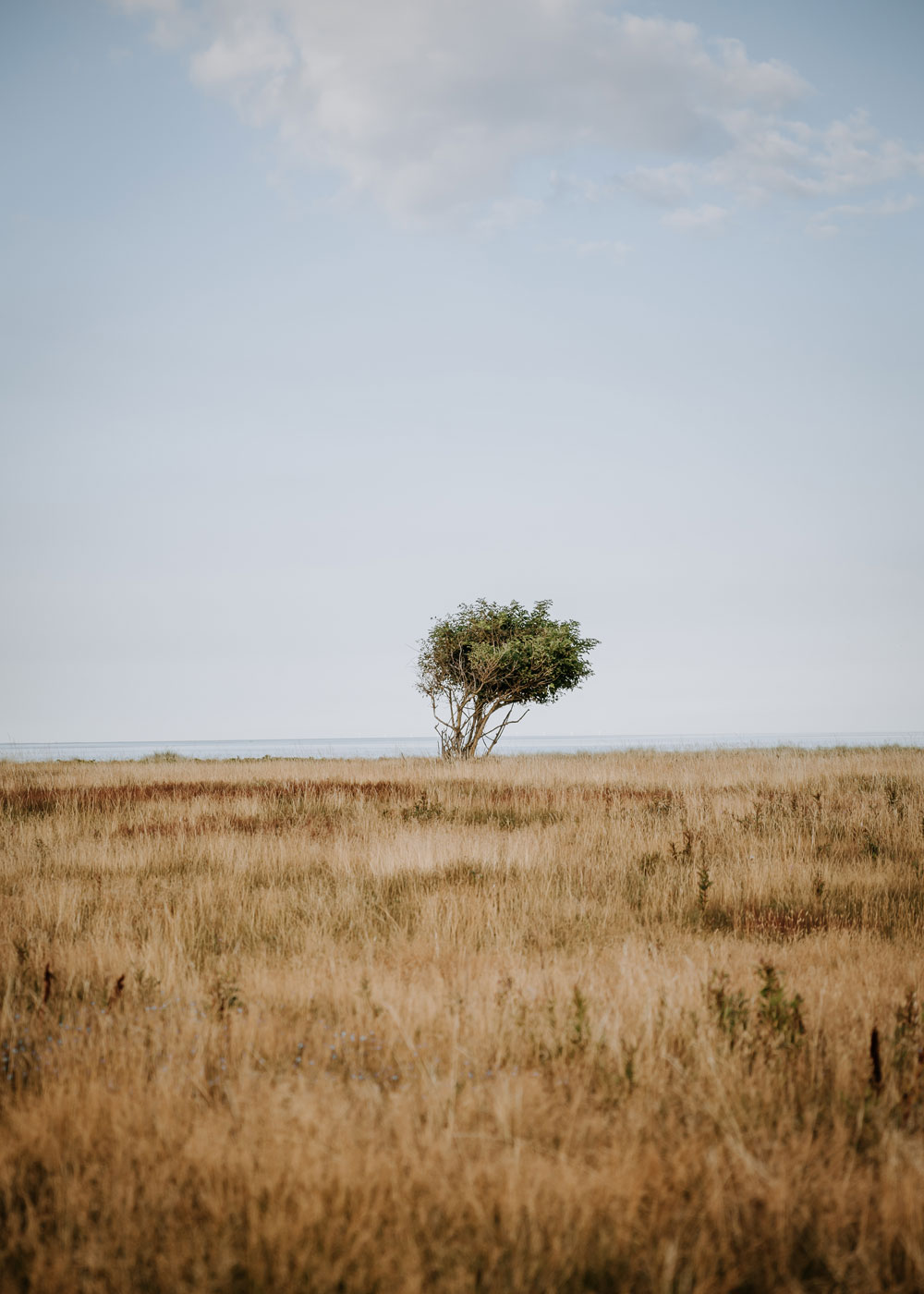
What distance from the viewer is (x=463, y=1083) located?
2.76 m

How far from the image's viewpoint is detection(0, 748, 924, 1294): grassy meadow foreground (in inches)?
73.4

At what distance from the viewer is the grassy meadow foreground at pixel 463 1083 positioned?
186cm

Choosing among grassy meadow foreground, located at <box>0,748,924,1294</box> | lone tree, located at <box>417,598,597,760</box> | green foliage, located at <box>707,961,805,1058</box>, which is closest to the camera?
grassy meadow foreground, located at <box>0,748,924,1294</box>

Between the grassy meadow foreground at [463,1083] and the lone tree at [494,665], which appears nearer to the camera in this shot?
the grassy meadow foreground at [463,1083]

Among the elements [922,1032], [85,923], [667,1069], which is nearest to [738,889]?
[922,1032]

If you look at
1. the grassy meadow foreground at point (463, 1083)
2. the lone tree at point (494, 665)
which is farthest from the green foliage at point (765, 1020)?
the lone tree at point (494, 665)

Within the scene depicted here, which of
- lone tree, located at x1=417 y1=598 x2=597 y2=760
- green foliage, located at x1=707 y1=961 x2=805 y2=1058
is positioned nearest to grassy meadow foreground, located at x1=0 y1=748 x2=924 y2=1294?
green foliage, located at x1=707 y1=961 x2=805 y2=1058

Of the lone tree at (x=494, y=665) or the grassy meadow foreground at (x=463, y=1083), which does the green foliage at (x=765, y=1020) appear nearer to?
the grassy meadow foreground at (x=463, y=1083)

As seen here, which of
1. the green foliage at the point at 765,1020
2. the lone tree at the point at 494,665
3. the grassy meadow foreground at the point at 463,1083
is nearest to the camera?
the grassy meadow foreground at the point at 463,1083

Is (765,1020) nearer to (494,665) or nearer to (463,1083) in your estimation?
(463,1083)

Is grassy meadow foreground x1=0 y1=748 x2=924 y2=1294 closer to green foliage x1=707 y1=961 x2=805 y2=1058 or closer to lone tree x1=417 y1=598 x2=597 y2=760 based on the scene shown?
green foliage x1=707 y1=961 x2=805 y2=1058

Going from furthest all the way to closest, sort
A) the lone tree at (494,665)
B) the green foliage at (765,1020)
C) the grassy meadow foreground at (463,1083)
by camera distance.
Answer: the lone tree at (494,665)
the green foliage at (765,1020)
the grassy meadow foreground at (463,1083)

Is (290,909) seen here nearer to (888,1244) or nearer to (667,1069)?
(667,1069)

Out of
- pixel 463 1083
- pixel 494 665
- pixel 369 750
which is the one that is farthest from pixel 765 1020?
pixel 369 750
